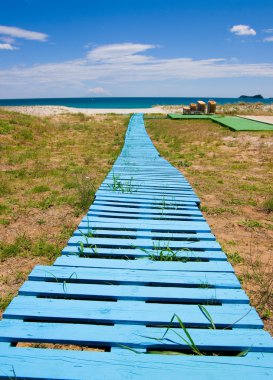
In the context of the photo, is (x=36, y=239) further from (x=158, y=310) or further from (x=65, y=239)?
(x=158, y=310)

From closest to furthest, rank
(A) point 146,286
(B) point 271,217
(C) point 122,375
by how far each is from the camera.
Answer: (C) point 122,375
(A) point 146,286
(B) point 271,217

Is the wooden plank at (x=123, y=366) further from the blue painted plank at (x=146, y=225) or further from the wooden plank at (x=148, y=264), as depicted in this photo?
the blue painted plank at (x=146, y=225)

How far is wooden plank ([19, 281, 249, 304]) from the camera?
2.75 m

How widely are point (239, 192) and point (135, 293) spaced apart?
200 inches

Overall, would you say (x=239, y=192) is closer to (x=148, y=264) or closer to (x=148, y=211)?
(x=148, y=211)

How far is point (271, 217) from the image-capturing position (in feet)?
18.7

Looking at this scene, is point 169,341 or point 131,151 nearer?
point 169,341

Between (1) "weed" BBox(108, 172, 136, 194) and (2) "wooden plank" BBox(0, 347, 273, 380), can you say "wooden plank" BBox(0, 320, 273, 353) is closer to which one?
(2) "wooden plank" BBox(0, 347, 273, 380)

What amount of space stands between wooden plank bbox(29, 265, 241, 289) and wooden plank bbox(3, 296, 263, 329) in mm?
337

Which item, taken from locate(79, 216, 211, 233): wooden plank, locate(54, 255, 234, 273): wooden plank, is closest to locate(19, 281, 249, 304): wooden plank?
locate(54, 255, 234, 273): wooden plank

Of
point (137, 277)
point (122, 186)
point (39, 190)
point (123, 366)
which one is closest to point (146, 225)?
point (137, 277)

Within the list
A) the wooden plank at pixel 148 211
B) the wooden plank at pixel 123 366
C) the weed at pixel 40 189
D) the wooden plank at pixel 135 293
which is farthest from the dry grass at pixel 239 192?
the weed at pixel 40 189

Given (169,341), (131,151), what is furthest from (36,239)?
(131,151)

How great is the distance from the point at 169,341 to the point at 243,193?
5.46 metres
